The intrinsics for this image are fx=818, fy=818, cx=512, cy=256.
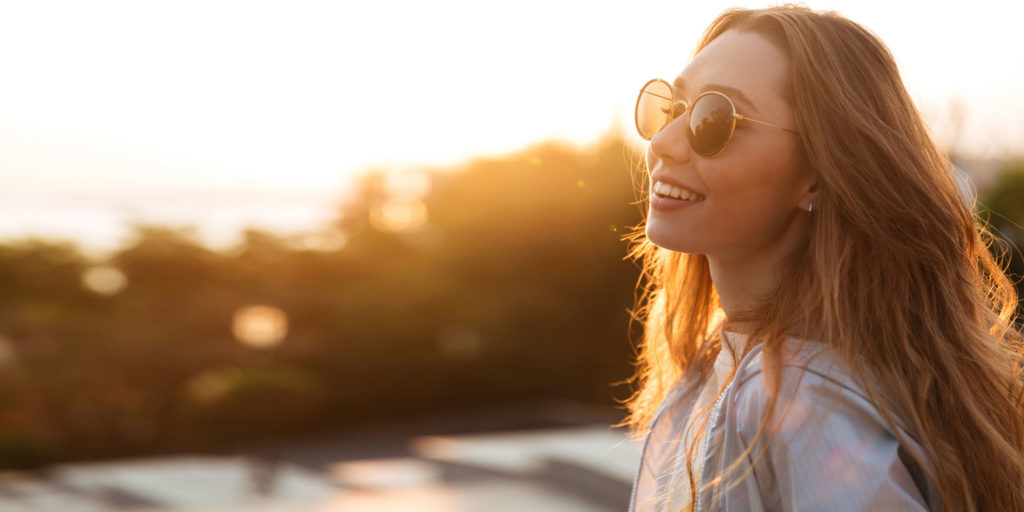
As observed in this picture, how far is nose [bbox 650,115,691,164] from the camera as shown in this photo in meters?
1.36

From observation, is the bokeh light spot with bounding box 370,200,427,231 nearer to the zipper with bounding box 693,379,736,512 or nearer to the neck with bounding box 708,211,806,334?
the neck with bounding box 708,211,806,334

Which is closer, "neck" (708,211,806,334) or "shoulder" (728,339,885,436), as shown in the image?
"shoulder" (728,339,885,436)

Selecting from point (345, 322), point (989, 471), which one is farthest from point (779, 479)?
point (345, 322)

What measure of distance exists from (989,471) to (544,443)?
31.9 ft

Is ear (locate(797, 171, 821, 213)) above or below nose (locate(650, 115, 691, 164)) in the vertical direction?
below

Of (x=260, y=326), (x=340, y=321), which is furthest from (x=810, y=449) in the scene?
(x=340, y=321)

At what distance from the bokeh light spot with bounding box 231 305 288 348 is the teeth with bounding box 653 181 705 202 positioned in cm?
1631

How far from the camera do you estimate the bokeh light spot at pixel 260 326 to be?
16.8 m

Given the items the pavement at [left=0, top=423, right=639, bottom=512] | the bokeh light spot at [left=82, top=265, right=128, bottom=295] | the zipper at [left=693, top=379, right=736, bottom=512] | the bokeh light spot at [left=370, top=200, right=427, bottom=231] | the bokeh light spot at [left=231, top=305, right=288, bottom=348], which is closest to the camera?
the zipper at [left=693, top=379, right=736, bottom=512]

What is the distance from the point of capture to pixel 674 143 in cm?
137

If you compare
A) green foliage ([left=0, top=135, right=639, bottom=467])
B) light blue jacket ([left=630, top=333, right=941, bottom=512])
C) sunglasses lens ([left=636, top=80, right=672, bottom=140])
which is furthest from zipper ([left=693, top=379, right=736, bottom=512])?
green foliage ([left=0, top=135, right=639, bottom=467])

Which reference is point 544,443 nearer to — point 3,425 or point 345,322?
point 345,322

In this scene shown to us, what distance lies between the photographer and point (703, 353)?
64.3 inches

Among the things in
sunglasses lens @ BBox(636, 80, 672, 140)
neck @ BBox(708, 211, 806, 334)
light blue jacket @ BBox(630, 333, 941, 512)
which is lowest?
light blue jacket @ BBox(630, 333, 941, 512)
